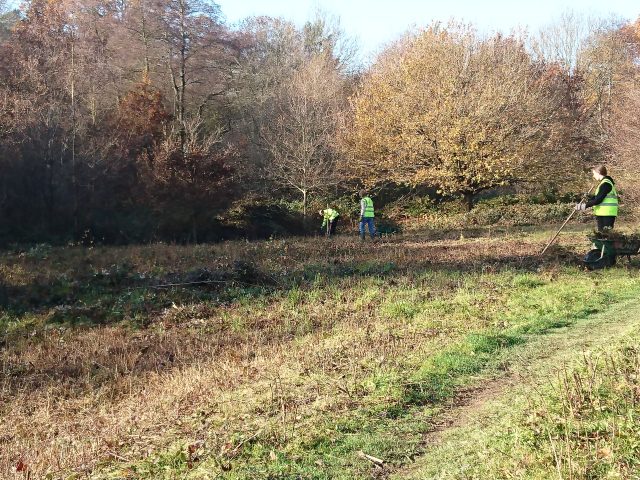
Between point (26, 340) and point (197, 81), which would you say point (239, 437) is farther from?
point (197, 81)

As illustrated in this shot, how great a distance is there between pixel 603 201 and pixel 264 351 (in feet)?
27.3

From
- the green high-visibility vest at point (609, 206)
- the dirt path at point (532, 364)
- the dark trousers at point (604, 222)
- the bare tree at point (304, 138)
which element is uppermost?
the bare tree at point (304, 138)

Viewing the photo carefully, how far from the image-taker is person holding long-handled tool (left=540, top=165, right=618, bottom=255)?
11.7 metres

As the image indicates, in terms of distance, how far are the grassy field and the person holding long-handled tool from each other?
1170mm

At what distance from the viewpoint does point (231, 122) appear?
39.2 m

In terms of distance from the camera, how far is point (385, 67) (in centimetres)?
3603

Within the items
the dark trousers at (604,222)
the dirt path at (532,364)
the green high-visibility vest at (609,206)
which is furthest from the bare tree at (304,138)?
the dirt path at (532,364)

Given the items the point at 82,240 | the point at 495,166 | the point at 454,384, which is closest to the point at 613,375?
the point at 454,384

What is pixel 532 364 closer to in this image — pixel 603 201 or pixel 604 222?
pixel 603 201

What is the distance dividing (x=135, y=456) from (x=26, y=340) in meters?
7.03

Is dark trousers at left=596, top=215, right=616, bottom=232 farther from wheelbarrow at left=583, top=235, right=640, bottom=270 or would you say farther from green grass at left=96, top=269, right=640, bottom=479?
green grass at left=96, top=269, right=640, bottom=479

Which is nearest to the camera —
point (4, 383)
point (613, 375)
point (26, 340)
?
point (613, 375)

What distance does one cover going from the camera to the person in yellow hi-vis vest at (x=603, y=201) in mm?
11727

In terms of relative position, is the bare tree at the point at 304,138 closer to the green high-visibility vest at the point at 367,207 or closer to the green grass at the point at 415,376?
the green high-visibility vest at the point at 367,207
